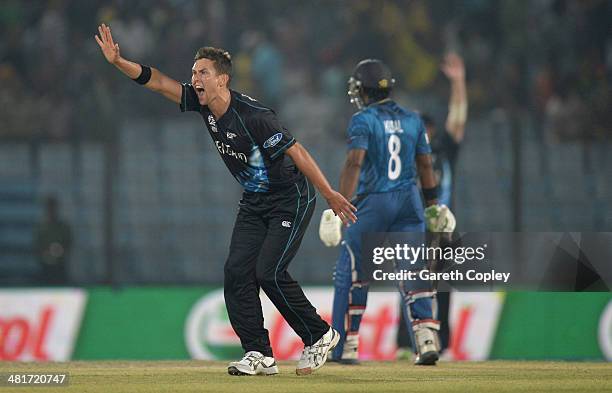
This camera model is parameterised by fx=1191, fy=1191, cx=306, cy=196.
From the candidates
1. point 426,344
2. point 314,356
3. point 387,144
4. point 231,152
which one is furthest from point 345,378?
point 387,144

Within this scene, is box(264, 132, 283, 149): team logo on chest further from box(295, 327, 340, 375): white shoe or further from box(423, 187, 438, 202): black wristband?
box(423, 187, 438, 202): black wristband

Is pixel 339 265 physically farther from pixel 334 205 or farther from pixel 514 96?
pixel 514 96

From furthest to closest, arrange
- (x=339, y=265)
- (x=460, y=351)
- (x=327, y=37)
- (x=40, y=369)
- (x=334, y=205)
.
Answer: (x=327, y=37)
(x=460, y=351)
(x=339, y=265)
(x=40, y=369)
(x=334, y=205)

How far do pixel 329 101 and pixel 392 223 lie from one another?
518 cm

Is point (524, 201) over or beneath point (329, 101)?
beneath

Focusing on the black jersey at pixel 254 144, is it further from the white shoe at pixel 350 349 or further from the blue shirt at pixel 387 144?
the white shoe at pixel 350 349

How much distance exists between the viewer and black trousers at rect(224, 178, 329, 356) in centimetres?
586

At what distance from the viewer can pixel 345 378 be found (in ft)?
19.4

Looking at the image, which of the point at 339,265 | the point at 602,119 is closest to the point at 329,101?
the point at 602,119

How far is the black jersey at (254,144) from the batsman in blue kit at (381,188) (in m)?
0.99

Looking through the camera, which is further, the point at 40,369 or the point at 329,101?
the point at 329,101

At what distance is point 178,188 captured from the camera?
38.2ft

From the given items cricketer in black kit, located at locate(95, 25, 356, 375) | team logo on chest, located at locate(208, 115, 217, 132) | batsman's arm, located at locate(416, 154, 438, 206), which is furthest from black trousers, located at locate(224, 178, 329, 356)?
batsman's arm, located at locate(416, 154, 438, 206)

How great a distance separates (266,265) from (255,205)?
33 cm
